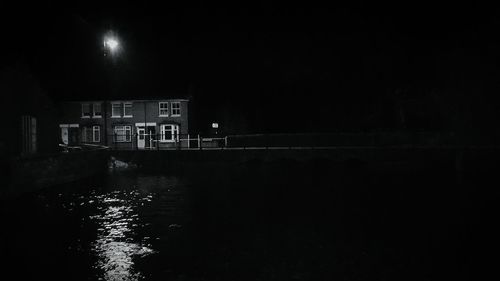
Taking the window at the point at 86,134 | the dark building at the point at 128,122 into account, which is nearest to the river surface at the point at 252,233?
the dark building at the point at 128,122

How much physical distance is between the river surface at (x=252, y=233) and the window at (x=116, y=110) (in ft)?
85.9

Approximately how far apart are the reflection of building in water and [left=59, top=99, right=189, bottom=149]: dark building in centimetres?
2831

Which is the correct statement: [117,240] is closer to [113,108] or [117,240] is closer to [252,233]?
[252,233]

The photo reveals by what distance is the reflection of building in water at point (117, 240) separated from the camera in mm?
8977

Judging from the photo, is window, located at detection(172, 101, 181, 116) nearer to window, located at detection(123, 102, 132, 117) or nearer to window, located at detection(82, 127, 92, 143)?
window, located at detection(123, 102, 132, 117)

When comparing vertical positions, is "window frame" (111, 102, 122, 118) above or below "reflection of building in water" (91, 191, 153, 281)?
above

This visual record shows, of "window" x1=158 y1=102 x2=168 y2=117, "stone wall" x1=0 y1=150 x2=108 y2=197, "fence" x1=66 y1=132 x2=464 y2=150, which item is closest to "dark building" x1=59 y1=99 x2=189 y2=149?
"window" x1=158 y1=102 x2=168 y2=117

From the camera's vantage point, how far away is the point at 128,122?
4644cm

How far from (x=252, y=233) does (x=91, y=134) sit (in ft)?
129

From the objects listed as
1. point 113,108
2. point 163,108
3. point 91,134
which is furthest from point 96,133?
point 163,108

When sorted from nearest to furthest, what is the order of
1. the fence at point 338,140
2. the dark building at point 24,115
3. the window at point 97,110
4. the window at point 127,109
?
1. the dark building at point 24,115
2. the fence at point 338,140
3. the window at point 127,109
4. the window at point 97,110

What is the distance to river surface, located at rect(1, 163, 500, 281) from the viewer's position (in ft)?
29.6

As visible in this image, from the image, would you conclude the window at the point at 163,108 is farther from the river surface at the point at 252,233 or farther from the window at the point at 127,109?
the river surface at the point at 252,233

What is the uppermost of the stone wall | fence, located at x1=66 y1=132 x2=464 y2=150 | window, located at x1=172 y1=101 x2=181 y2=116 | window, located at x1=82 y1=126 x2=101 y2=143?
window, located at x1=172 y1=101 x2=181 y2=116
